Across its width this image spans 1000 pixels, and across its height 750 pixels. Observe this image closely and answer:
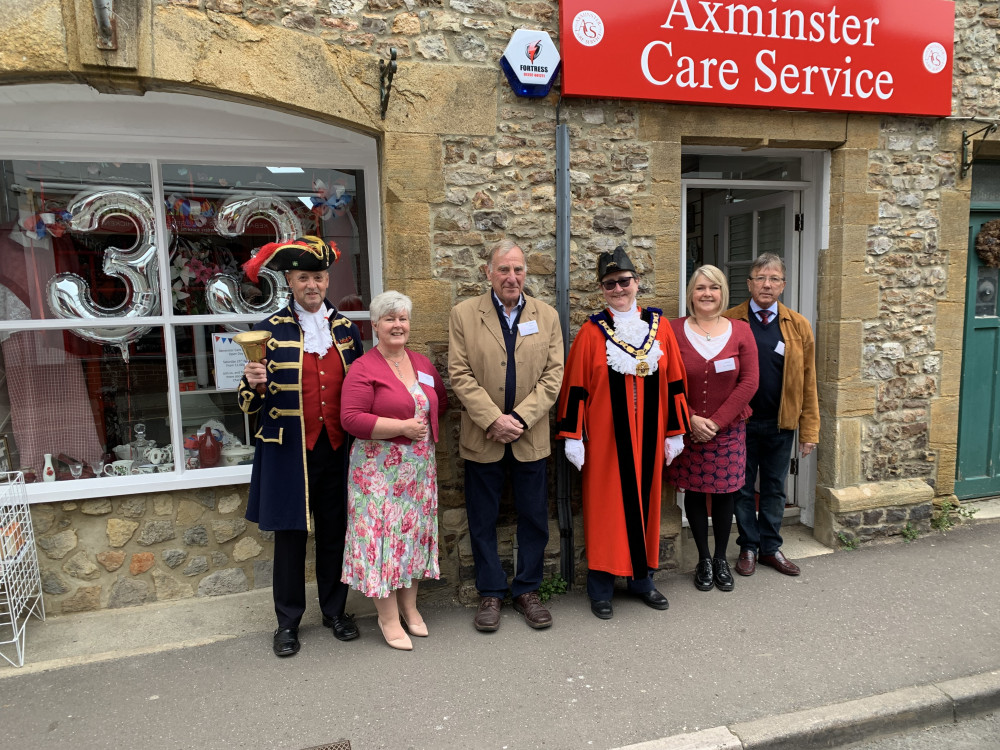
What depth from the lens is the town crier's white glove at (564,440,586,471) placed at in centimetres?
353

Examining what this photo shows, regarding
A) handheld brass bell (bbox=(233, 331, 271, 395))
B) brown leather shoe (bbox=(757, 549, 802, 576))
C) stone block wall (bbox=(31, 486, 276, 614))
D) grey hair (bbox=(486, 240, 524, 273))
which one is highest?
grey hair (bbox=(486, 240, 524, 273))

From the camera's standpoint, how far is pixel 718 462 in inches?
151

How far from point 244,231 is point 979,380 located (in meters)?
5.35

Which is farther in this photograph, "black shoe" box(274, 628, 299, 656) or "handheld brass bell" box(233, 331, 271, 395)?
"black shoe" box(274, 628, 299, 656)

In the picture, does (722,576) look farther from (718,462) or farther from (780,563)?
(718,462)

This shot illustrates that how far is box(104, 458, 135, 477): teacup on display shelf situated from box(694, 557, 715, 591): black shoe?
3.45m

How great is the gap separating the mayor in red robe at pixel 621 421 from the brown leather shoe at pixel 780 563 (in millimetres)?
1015

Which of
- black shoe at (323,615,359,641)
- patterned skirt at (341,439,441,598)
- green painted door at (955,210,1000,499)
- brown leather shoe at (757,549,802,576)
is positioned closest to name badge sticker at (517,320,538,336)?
patterned skirt at (341,439,441,598)

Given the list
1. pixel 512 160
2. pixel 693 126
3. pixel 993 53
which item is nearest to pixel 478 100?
pixel 512 160

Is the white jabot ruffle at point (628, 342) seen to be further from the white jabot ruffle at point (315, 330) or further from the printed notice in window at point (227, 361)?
the printed notice in window at point (227, 361)

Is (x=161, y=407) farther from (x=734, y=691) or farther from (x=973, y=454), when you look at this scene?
(x=973, y=454)

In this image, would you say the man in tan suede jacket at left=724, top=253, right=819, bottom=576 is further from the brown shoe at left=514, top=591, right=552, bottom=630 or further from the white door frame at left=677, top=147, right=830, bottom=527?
the brown shoe at left=514, top=591, right=552, bottom=630

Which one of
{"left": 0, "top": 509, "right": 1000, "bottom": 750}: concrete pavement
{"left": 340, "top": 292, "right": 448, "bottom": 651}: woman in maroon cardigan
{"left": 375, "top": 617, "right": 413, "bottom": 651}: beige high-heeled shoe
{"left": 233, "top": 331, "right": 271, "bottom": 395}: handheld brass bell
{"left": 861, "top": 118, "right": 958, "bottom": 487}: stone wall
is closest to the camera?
{"left": 0, "top": 509, "right": 1000, "bottom": 750}: concrete pavement

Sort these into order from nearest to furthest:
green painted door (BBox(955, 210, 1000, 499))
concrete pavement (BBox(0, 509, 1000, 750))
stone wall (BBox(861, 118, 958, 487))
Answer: concrete pavement (BBox(0, 509, 1000, 750)) < stone wall (BBox(861, 118, 958, 487)) < green painted door (BBox(955, 210, 1000, 499))
